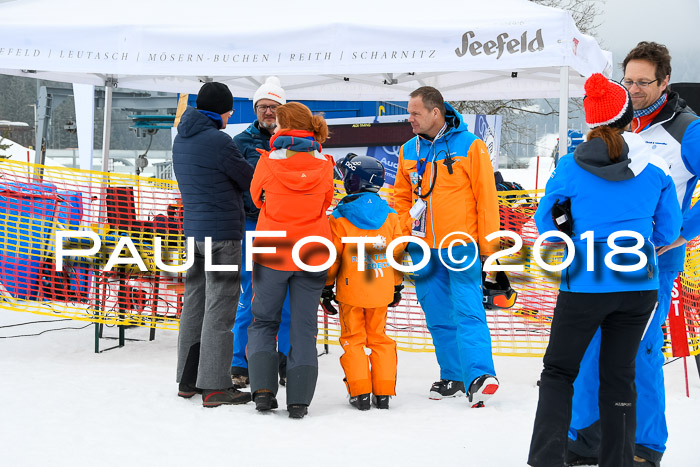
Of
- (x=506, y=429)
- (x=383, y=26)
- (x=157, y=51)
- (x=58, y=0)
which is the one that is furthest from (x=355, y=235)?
(x=58, y=0)

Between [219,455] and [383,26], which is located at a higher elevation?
[383,26]

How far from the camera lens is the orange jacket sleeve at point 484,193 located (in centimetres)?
415

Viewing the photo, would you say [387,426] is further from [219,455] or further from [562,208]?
[562,208]

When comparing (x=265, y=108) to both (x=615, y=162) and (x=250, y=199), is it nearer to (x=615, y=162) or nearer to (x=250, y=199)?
(x=250, y=199)

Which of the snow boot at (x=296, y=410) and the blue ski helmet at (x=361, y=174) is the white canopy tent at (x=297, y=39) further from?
the snow boot at (x=296, y=410)

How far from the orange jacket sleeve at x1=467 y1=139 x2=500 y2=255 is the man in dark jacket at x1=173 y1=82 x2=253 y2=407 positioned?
1.30 metres

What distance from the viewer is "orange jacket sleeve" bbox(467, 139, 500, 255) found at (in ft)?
13.6

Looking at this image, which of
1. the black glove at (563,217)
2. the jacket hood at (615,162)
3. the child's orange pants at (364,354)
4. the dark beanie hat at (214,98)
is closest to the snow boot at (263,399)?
the child's orange pants at (364,354)

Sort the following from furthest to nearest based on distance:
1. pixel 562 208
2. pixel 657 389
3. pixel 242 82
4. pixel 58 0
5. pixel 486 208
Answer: pixel 242 82 → pixel 58 0 → pixel 486 208 → pixel 657 389 → pixel 562 208

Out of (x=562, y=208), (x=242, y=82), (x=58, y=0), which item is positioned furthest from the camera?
(x=242, y=82)

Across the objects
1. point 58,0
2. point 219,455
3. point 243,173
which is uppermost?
point 58,0

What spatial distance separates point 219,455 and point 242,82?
5.17 meters

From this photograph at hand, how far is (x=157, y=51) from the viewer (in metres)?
5.16

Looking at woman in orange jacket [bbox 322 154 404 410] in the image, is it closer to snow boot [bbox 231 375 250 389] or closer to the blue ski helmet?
the blue ski helmet
